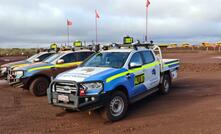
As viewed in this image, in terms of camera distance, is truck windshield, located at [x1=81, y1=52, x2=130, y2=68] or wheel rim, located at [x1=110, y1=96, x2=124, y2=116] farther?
truck windshield, located at [x1=81, y1=52, x2=130, y2=68]

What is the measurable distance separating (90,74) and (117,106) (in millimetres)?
1095

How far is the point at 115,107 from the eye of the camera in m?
7.42

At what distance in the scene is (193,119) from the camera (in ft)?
23.4

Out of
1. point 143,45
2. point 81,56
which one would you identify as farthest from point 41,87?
point 143,45

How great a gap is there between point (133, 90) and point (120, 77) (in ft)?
2.48

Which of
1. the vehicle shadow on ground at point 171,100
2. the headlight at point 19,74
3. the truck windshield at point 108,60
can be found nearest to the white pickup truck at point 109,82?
the truck windshield at point 108,60

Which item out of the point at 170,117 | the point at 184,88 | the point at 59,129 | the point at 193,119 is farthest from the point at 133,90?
the point at 184,88

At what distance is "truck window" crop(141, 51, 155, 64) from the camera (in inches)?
361

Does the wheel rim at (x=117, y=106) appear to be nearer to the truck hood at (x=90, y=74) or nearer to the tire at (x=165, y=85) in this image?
the truck hood at (x=90, y=74)

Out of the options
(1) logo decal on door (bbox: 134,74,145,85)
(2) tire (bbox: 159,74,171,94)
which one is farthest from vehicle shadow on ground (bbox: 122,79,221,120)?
(1) logo decal on door (bbox: 134,74,145,85)

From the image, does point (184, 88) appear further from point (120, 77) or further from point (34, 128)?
point (34, 128)

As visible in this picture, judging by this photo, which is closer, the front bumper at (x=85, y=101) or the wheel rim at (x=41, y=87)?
the front bumper at (x=85, y=101)

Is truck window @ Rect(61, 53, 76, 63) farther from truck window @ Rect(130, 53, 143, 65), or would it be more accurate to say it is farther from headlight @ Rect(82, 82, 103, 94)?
headlight @ Rect(82, 82, 103, 94)

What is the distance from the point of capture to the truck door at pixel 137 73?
8.08m
